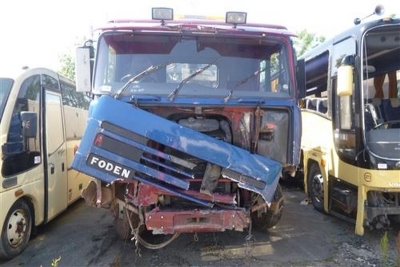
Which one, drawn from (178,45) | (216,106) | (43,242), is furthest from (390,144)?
(43,242)

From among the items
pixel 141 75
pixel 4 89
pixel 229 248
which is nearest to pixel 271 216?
pixel 229 248

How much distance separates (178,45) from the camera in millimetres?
4539

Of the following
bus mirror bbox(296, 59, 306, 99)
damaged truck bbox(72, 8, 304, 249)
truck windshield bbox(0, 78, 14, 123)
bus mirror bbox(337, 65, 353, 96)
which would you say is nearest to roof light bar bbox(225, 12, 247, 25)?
damaged truck bbox(72, 8, 304, 249)

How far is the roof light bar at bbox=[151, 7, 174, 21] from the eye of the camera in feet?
14.5

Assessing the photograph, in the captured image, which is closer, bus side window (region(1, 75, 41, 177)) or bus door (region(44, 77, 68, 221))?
bus side window (region(1, 75, 41, 177))

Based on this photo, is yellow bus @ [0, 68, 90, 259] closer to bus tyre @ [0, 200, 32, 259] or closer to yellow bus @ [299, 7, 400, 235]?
bus tyre @ [0, 200, 32, 259]

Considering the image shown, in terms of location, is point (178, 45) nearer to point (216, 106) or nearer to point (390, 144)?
point (216, 106)

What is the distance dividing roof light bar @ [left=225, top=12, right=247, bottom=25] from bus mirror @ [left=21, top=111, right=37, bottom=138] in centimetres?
266

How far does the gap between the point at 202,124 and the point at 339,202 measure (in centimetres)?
253

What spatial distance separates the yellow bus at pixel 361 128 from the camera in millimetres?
4855

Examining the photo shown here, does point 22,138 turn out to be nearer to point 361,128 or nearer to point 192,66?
point 192,66

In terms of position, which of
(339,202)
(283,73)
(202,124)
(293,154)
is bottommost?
(339,202)

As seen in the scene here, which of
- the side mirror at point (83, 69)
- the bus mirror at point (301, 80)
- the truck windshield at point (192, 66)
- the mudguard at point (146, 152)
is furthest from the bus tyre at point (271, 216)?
the side mirror at point (83, 69)

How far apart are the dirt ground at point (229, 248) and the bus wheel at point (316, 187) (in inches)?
20.4
